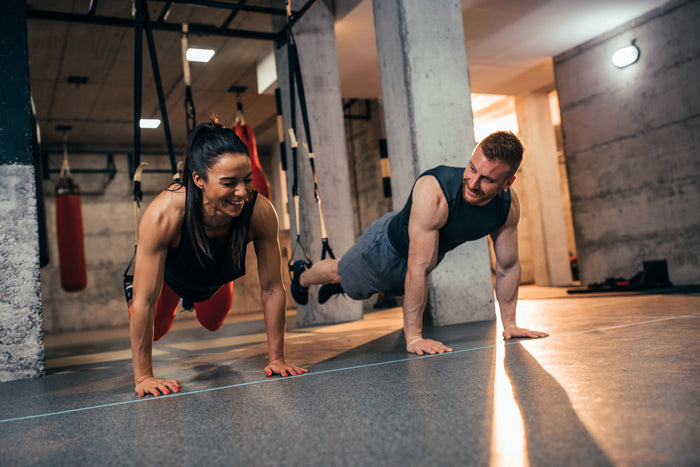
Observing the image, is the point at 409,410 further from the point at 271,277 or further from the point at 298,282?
the point at 298,282

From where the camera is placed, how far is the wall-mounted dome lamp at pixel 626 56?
7.15 meters

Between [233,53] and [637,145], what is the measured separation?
5839mm

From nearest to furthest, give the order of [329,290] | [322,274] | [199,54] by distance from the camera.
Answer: [322,274], [329,290], [199,54]

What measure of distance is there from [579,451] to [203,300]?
7.62ft

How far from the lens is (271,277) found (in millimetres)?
2482

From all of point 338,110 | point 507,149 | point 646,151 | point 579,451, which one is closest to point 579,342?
point 507,149

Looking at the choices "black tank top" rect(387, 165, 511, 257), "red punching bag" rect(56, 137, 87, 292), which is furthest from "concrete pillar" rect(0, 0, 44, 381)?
"red punching bag" rect(56, 137, 87, 292)

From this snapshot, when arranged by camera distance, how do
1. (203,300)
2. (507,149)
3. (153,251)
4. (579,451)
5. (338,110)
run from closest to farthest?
(579,451)
(153,251)
(507,149)
(203,300)
(338,110)

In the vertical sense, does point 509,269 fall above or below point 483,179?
below

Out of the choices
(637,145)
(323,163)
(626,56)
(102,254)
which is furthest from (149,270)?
(102,254)

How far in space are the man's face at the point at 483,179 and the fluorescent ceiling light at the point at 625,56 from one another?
5.81 m

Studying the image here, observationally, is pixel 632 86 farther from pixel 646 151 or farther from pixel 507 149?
pixel 507 149

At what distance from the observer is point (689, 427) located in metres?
1.19

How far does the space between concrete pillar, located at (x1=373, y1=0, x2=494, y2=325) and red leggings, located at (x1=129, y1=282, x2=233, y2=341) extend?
155 centimetres
